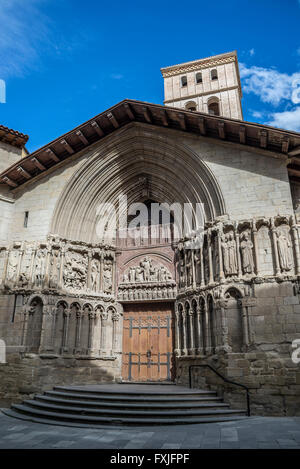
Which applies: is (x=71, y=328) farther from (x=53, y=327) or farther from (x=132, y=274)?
(x=132, y=274)

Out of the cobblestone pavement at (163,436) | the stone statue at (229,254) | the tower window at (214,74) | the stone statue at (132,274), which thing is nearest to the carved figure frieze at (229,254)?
the stone statue at (229,254)

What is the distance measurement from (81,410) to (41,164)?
789 cm

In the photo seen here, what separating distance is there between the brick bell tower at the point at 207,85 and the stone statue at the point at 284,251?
44.9 ft

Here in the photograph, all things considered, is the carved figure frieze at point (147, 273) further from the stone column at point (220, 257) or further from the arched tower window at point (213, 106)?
the arched tower window at point (213, 106)

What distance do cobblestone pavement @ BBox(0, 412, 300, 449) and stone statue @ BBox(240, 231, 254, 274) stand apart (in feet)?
11.3

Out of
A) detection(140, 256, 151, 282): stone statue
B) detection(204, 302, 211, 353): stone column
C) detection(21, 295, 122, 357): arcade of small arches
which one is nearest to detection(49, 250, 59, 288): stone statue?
detection(21, 295, 122, 357): arcade of small arches

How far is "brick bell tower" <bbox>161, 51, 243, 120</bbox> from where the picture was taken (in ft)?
70.8

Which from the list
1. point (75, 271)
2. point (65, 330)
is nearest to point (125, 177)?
point (75, 271)

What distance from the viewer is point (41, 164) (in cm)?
1216

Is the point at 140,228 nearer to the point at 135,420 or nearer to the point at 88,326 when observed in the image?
the point at 88,326

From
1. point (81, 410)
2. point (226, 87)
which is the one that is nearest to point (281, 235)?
point (81, 410)

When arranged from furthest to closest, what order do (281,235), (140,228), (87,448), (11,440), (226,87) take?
(226,87) < (140,228) < (281,235) < (11,440) < (87,448)

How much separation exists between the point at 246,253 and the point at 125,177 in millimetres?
5484

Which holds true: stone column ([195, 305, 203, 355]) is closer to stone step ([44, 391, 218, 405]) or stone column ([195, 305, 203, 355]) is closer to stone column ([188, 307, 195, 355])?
stone column ([188, 307, 195, 355])
